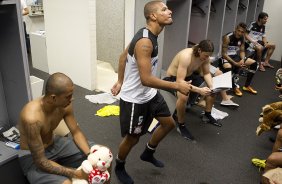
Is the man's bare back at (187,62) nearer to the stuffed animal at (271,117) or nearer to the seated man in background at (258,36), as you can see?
the stuffed animal at (271,117)

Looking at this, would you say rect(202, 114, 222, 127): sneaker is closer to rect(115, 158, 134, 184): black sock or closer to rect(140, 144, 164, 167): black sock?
rect(140, 144, 164, 167): black sock

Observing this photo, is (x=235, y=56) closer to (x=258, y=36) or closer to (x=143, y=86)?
(x=258, y=36)

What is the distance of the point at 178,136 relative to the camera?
2885 mm

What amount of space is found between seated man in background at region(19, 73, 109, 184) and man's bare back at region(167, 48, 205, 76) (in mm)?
1398

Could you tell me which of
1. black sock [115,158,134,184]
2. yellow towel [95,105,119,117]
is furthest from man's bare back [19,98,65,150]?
yellow towel [95,105,119,117]

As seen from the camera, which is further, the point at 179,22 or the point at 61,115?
the point at 179,22

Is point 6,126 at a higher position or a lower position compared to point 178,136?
higher

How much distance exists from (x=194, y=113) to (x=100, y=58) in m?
2.01

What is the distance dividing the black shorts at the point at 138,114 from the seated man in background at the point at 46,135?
1.30 ft

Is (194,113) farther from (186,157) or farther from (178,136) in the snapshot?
(186,157)

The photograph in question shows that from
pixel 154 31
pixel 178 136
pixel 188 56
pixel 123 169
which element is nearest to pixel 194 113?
pixel 178 136

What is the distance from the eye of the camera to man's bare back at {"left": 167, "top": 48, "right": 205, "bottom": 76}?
269 centimetres

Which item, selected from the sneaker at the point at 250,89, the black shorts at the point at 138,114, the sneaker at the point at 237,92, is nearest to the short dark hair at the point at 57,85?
the black shorts at the point at 138,114

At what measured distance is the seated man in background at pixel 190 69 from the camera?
266 centimetres
